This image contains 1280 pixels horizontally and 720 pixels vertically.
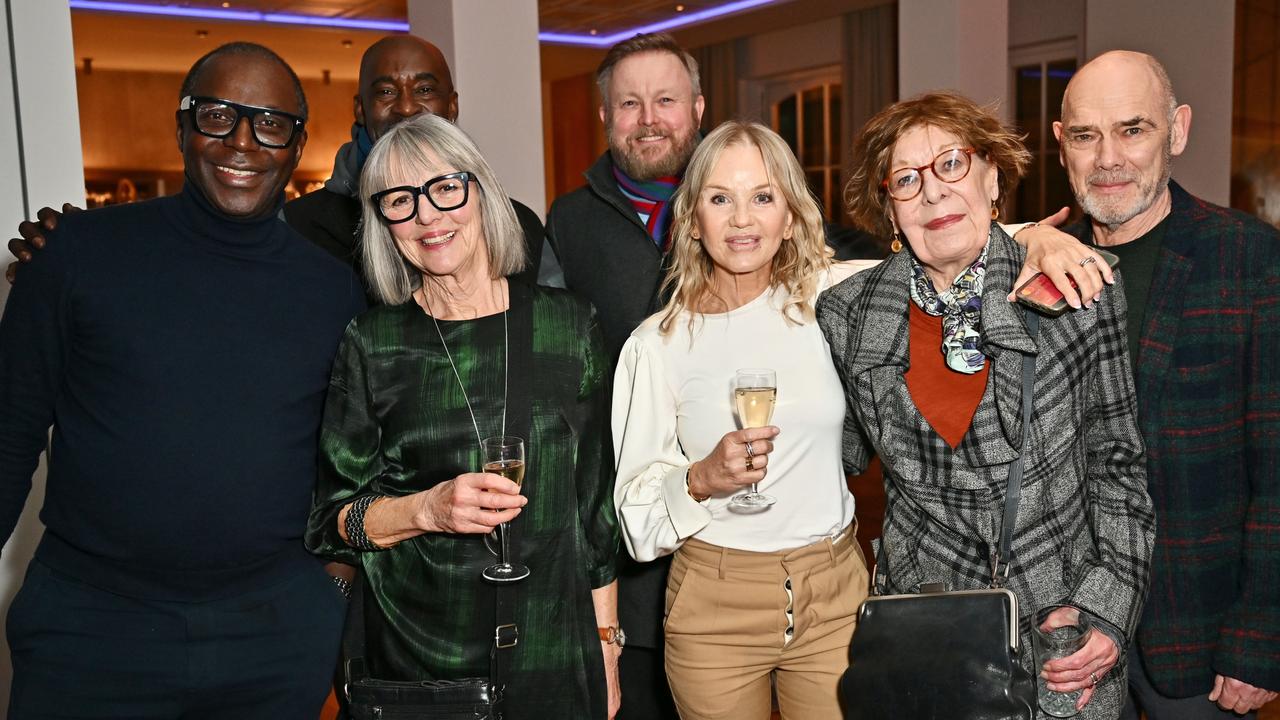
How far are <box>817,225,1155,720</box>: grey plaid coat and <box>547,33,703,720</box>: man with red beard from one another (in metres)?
0.87

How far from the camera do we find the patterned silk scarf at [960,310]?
1.97 meters

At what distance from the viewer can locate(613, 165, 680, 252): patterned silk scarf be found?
2.81m

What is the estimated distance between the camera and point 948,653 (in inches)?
71.1

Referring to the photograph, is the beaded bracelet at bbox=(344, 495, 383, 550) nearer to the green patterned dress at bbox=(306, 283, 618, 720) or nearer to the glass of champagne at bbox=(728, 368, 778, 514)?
the green patterned dress at bbox=(306, 283, 618, 720)

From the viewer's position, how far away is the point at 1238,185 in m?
7.79

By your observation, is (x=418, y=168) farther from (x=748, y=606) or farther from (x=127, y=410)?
(x=748, y=606)

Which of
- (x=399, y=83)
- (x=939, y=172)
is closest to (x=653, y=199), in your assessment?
(x=399, y=83)

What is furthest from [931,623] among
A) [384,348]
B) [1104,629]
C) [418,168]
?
[418,168]

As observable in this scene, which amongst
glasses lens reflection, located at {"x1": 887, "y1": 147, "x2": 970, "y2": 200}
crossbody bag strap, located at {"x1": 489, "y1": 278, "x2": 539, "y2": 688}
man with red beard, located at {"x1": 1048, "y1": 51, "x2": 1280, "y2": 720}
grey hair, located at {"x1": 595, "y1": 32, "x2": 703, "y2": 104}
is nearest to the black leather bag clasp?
man with red beard, located at {"x1": 1048, "y1": 51, "x2": 1280, "y2": 720}

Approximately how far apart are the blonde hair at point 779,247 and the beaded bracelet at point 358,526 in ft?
2.40

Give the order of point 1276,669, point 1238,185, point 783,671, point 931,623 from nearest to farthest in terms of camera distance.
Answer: point 931,623
point 1276,669
point 783,671
point 1238,185

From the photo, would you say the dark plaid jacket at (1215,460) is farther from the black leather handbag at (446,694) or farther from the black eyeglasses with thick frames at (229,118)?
the black eyeglasses with thick frames at (229,118)

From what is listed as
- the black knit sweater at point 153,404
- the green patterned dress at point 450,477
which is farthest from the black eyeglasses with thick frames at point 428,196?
the black knit sweater at point 153,404

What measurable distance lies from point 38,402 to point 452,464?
81cm
